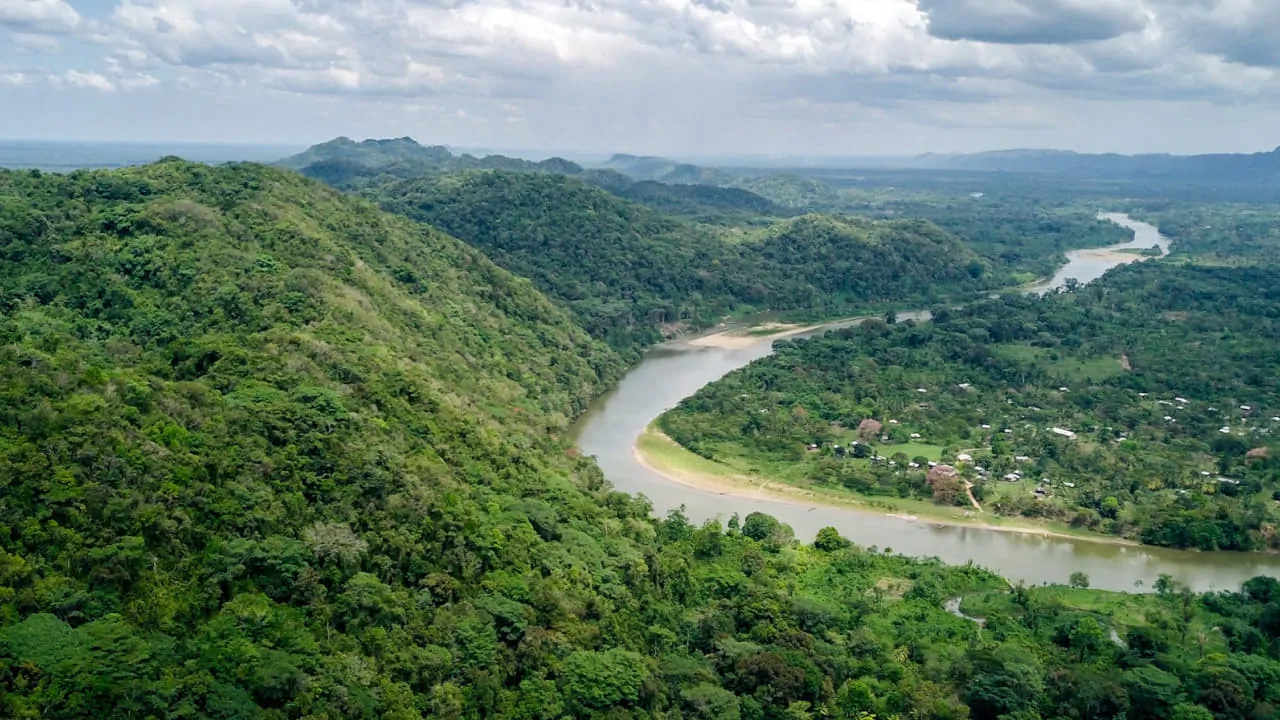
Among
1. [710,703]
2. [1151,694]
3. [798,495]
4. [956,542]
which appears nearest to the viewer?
[710,703]

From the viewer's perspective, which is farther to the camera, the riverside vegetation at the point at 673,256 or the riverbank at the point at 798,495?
the riverside vegetation at the point at 673,256

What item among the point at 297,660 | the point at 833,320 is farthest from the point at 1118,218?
the point at 297,660

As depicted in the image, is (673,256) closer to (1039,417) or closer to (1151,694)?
(1039,417)

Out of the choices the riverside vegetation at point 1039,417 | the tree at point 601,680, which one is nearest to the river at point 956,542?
the riverside vegetation at point 1039,417

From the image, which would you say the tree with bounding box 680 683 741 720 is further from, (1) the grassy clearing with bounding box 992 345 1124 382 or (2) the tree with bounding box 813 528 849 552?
(1) the grassy clearing with bounding box 992 345 1124 382

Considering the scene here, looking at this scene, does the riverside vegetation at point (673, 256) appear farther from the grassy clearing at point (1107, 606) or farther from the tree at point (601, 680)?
the tree at point (601, 680)

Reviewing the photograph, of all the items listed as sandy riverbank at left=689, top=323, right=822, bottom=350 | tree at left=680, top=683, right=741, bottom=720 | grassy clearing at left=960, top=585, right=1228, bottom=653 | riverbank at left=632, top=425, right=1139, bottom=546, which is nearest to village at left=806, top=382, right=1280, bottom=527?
riverbank at left=632, top=425, right=1139, bottom=546

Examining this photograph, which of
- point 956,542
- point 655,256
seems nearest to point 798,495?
point 956,542
